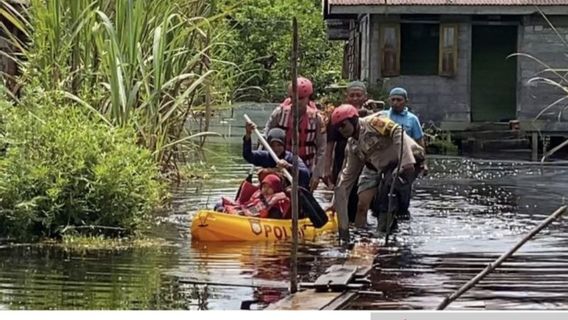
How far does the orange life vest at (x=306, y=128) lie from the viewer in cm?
759

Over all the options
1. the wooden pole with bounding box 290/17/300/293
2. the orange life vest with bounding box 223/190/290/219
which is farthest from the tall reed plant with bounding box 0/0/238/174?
the wooden pole with bounding box 290/17/300/293

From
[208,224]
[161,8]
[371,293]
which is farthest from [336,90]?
[371,293]

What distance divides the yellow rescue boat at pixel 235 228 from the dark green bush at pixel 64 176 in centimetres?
33

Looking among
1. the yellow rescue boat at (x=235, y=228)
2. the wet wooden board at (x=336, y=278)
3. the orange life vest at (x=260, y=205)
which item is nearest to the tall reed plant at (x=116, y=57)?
the orange life vest at (x=260, y=205)

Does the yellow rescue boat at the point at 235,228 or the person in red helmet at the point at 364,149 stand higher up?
the person in red helmet at the point at 364,149

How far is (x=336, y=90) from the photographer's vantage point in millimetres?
14719

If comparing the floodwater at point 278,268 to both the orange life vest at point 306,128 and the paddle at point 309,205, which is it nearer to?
the paddle at point 309,205

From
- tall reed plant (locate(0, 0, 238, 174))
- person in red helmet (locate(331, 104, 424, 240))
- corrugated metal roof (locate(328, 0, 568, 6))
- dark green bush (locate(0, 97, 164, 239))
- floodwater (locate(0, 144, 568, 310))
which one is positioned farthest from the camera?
corrugated metal roof (locate(328, 0, 568, 6))

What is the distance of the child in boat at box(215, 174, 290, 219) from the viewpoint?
23.3 feet

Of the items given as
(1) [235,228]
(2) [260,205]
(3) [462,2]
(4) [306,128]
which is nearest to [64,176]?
(1) [235,228]

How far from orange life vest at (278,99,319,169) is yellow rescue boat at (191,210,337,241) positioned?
0.71m

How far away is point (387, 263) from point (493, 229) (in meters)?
1.72

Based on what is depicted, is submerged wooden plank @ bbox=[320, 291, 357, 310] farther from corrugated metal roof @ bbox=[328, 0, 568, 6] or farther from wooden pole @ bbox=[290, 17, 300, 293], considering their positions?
corrugated metal roof @ bbox=[328, 0, 568, 6]

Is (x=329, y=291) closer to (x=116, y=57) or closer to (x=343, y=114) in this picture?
(x=343, y=114)
